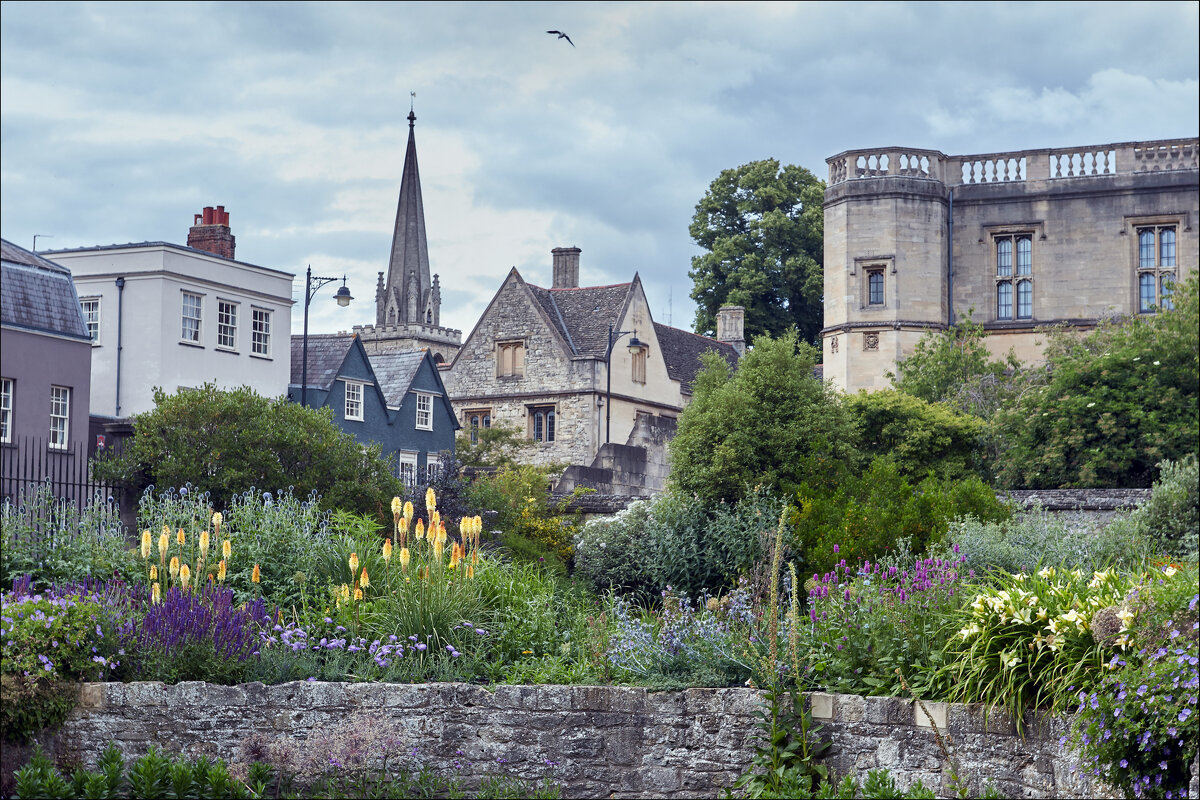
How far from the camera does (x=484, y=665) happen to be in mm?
10992

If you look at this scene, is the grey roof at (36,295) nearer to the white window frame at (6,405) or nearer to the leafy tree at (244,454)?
the white window frame at (6,405)

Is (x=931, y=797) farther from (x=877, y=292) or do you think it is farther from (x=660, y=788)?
(x=877, y=292)

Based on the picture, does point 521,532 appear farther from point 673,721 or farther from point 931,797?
point 931,797

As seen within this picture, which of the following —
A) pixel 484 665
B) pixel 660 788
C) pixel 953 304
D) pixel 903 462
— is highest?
pixel 953 304

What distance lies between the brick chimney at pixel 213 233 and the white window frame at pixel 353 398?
5.87m

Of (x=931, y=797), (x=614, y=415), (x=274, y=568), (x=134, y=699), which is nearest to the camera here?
(x=931, y=797)

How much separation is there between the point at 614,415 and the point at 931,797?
119ft

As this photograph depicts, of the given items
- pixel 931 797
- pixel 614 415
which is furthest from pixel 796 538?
pixel 614 415

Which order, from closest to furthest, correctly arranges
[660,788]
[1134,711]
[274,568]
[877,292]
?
[1134,711] < [660,788] < [274,568] < [877,292]

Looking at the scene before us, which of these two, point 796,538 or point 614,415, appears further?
point 614,415

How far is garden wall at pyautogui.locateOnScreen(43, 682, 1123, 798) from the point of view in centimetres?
895

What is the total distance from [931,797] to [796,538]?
27.2ft

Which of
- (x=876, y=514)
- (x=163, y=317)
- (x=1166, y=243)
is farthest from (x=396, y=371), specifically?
(x=876, y=514)

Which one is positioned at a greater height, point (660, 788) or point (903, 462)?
point (903, 462)
